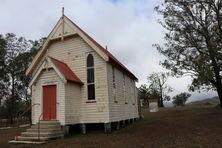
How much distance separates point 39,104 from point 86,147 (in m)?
7.03

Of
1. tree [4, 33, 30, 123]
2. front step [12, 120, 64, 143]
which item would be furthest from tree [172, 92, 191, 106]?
front step [12, 120, 64, 143]

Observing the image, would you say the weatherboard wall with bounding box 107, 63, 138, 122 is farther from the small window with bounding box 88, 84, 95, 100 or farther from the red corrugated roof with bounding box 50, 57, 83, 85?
the red corrugated roof with bounding box 50, 57, 83, 85

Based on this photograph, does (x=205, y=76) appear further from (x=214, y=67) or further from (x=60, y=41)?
(x=60, y=41)

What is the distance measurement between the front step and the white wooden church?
53 cm

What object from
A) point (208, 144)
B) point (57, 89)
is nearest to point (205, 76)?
point (208, 144)

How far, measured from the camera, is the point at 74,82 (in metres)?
18.0

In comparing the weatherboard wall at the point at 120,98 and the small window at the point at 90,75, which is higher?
the small window at the point at 90,75

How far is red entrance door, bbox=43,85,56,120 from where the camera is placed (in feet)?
58.4

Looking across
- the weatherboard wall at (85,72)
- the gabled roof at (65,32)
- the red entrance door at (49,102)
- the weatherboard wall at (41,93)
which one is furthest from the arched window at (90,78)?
the red entrance door at (49,102)

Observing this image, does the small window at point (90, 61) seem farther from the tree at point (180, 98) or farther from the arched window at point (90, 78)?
the tree at point (180, 98)

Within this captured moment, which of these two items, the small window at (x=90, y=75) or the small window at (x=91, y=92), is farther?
the small window at (x=90, y=75)

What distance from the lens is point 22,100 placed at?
5078 centimetres

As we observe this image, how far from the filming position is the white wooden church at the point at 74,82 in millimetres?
17609

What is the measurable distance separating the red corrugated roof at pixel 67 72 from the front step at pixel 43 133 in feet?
9.63
